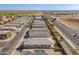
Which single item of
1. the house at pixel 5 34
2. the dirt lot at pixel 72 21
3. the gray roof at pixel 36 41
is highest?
the dirt lot at pixel 72 21

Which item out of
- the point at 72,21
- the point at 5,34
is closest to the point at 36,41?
the point at 5,34

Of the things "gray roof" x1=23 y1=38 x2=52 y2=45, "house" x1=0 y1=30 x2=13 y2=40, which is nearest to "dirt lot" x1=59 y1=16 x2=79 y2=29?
"gray roof" x1=23 y1=38 x2=52 y2=45

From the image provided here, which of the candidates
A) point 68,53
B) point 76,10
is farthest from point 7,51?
point 76,10

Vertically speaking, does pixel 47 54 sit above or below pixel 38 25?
below

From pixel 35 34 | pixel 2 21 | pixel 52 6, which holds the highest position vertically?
pixel 52 6

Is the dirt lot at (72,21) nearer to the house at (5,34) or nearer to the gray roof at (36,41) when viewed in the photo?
the gray roof at (36,41)

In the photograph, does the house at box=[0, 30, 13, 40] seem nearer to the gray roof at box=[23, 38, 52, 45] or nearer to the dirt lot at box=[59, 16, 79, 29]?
the gray roof at box=[23, 38, 52, 45]

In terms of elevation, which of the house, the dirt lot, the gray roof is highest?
the dirt lot

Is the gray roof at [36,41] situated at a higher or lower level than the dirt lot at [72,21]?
lower

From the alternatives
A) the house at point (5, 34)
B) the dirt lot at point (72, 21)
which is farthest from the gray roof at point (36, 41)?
the dirt lot at point (72, 21)

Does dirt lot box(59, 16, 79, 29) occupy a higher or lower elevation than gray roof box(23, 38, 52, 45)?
higher
